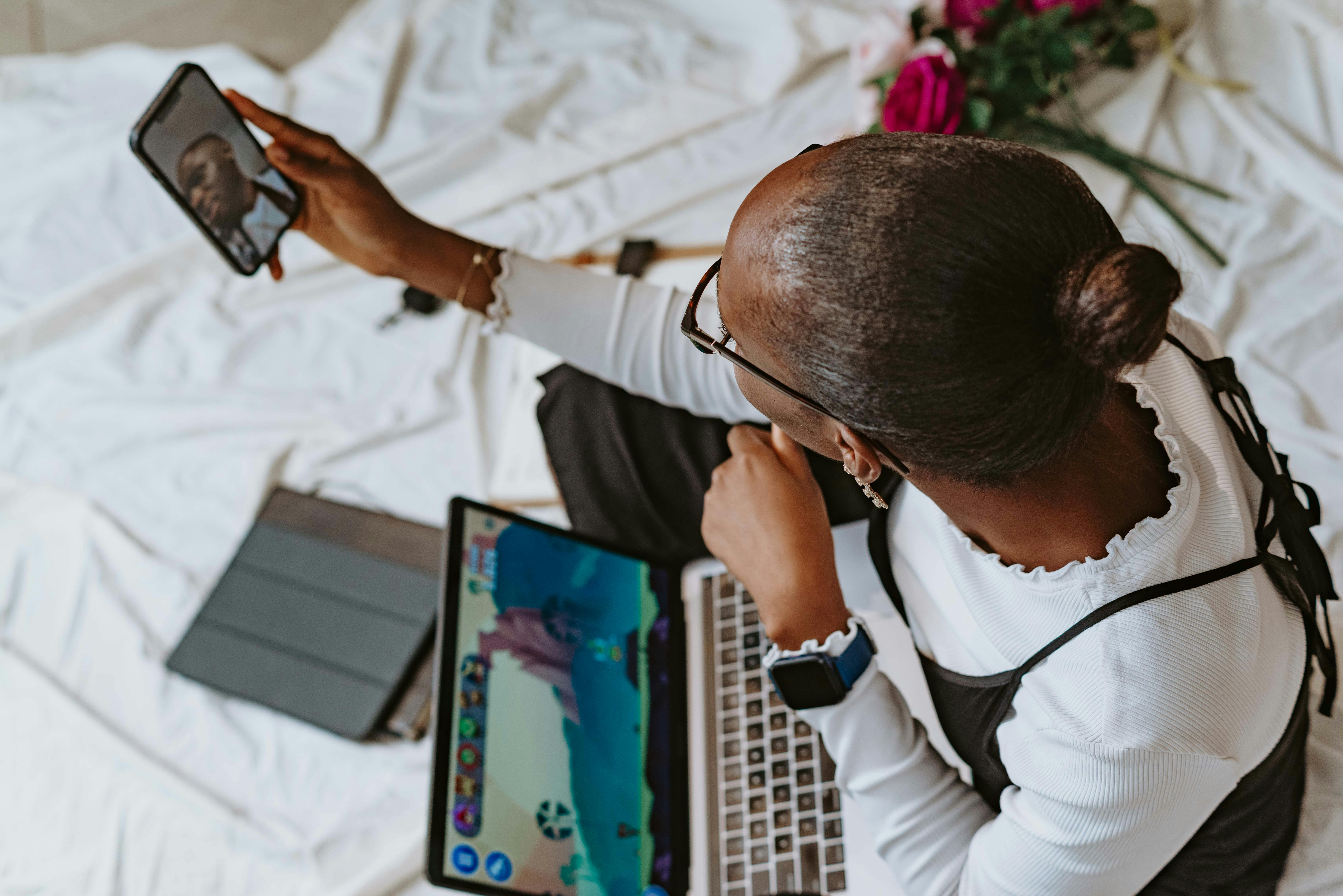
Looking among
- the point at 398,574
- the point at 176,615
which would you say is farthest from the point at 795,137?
the point at 176,615

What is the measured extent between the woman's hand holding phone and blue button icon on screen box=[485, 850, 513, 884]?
0.48 m

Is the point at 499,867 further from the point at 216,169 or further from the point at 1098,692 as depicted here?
the point at 216,169

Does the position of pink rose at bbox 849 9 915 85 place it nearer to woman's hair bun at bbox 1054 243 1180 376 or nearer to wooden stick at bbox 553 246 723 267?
wooden stick at bbox 553 246 723 267

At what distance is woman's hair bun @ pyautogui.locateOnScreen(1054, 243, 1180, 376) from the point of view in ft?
1.34

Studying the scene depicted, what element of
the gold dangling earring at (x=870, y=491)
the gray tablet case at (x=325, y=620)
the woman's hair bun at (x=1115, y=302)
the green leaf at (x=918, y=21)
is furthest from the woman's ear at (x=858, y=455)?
the green leaf at (x=918, y=21)

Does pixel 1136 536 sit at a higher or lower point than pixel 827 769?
higher

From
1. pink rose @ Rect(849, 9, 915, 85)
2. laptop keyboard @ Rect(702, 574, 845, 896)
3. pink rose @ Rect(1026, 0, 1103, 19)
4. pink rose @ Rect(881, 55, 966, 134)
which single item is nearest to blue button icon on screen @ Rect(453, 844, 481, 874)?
laptop keyboard @ Rect(702, 574, 845, 896)

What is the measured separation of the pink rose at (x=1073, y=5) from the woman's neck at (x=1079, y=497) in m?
0.91

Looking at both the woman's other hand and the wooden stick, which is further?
the wooden stick

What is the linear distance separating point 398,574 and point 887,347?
844mm

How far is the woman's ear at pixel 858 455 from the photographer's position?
50 cm

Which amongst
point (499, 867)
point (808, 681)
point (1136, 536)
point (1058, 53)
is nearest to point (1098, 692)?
point (1136, 536)

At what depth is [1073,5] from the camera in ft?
4.16

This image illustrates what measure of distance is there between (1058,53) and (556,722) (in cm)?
105
